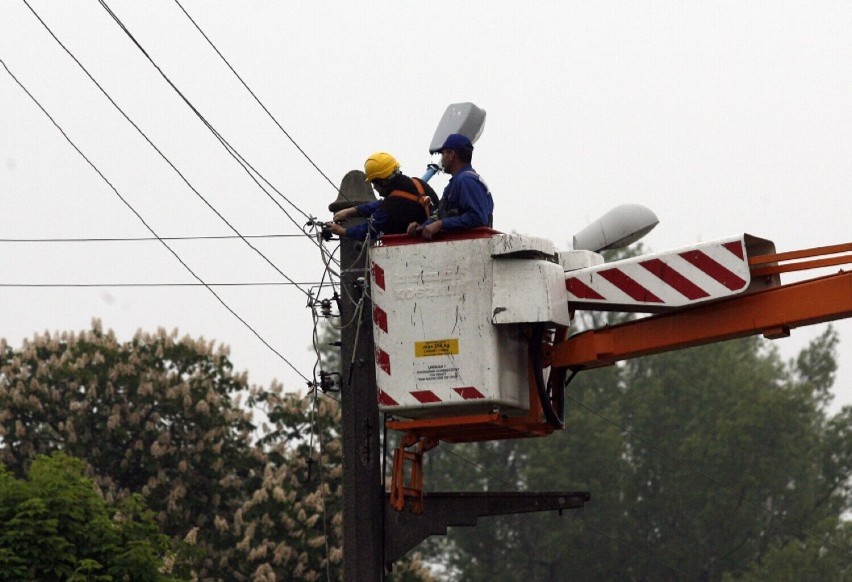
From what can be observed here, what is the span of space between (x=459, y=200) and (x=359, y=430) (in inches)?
74.9

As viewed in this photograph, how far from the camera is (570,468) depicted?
53438 millimetres

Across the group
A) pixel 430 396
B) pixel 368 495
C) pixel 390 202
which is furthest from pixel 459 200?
pixel 368 495

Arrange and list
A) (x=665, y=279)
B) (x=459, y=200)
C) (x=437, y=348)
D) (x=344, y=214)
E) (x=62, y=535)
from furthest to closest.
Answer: (x=62, y=535), (x=344, y=214), (x=459, y=200), (x=437, y=348), (x=665, y=279)

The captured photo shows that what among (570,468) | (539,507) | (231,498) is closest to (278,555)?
(231,498)

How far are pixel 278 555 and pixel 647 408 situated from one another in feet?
99.9

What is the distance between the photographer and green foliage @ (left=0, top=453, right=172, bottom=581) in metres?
18.4

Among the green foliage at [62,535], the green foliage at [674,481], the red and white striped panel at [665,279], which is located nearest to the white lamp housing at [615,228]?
the red and white striped panel at [665,279]

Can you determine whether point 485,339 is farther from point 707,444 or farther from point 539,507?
point 707,444

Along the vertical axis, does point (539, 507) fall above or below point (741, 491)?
below

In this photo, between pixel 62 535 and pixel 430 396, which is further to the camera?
pixel 62 535

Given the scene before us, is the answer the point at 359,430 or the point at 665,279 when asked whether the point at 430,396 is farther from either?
the point at 665,279

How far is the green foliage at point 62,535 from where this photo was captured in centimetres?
1844

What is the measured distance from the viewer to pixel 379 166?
10898 millimetres

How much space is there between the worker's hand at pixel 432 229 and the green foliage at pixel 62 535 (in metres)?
9.41
